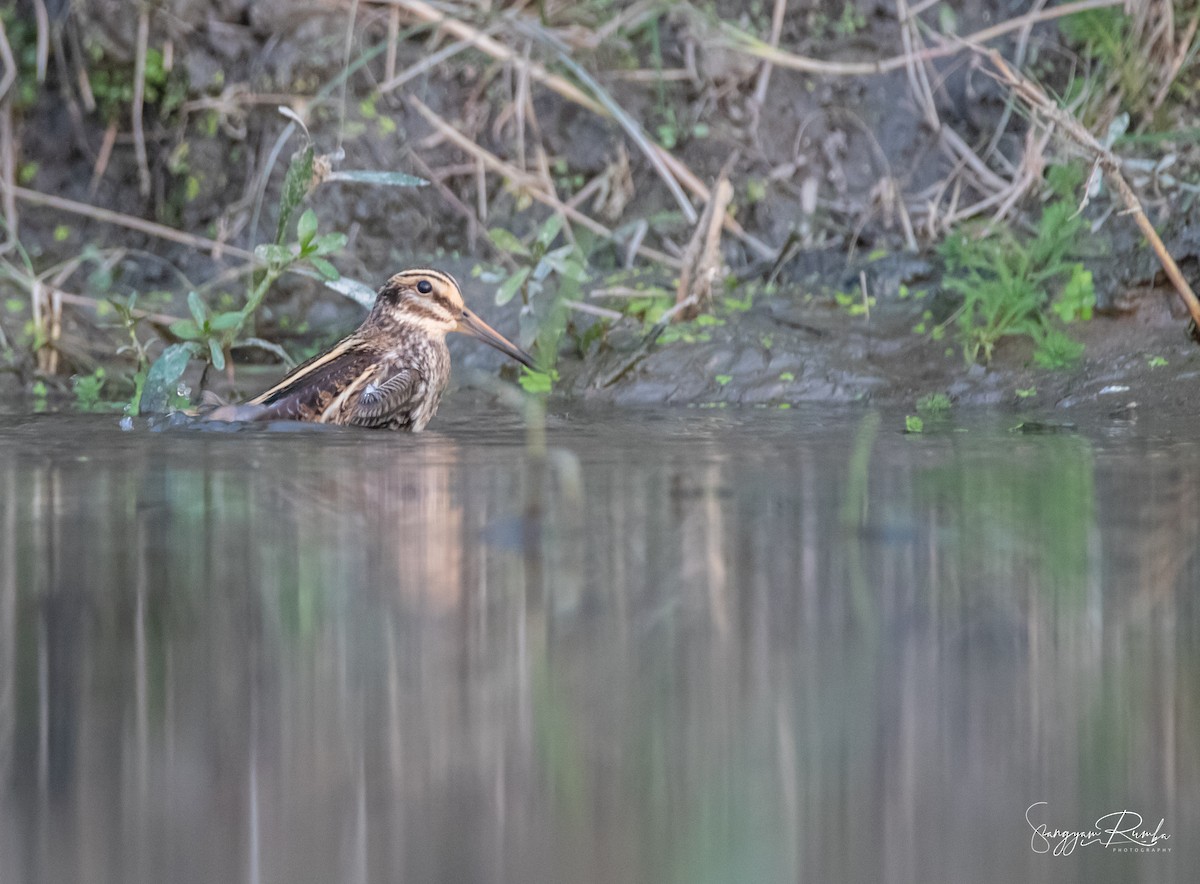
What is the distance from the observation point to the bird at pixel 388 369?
508cm

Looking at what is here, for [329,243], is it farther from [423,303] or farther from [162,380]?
[162,380]

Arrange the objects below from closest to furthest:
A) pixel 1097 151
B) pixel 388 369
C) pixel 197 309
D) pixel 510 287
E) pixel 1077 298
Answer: pixel 1097 151
pixel 197 309
pixel 388 369
pixel 510 287
pixel 1077 298

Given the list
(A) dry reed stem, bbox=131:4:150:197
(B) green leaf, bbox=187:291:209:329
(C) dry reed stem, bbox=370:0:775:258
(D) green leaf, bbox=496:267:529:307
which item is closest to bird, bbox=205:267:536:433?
(D) green leaf, bbox=496:267:529:307

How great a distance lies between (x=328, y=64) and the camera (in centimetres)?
786

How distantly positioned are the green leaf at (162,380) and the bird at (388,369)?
0.23 m

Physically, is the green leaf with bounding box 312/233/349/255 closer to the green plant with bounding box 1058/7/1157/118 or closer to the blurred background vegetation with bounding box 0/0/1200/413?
the blurred background vegetation with bounding box 0/0/1200/413

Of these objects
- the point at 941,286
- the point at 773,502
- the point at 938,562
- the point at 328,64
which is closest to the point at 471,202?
the point at 328,64

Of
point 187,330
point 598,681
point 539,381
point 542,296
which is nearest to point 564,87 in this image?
point 542,296

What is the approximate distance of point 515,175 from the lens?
761cm

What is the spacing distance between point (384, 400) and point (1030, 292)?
8.41ft

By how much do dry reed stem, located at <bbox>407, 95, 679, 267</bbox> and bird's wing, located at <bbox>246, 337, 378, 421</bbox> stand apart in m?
2.21

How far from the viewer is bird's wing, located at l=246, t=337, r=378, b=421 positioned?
5.03 metres

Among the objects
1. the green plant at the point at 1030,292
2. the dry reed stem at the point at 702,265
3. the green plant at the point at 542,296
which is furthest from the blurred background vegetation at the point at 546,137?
the green plant at the point at 1030,292

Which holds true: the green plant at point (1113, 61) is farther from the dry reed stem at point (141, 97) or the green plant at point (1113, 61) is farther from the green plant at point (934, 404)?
the dry reed stem at point (141, 97)
